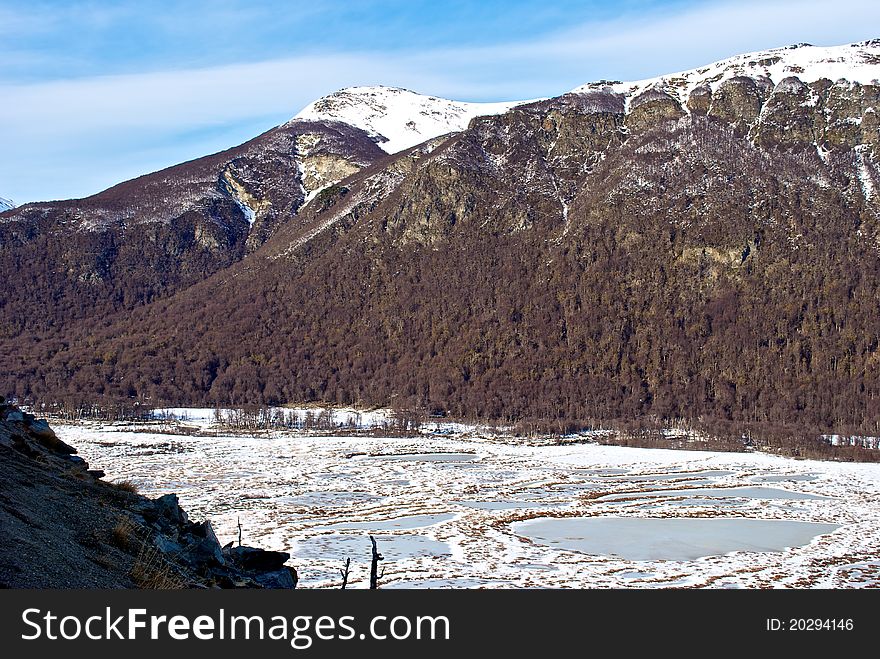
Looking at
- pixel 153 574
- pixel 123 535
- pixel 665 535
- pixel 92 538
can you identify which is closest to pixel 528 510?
pixel 665 535

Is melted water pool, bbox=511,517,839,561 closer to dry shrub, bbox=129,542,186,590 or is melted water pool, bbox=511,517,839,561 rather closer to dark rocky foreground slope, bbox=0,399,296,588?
dark rocky foreground slope, bbox=0,399,296,588

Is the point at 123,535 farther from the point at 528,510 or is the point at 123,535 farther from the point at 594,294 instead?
the point at 594,294

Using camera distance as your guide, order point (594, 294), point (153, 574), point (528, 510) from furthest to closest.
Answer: point (594, 294) → point (528, 510) → point (153, 574)

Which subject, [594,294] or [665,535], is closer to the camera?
[665,535]

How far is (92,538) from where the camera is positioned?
1321cm

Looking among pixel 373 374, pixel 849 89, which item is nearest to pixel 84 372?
pixel 373 374

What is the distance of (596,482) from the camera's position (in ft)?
216

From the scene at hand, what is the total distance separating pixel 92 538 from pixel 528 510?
4075cm

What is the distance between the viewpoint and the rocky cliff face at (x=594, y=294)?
Result: 135500 mm

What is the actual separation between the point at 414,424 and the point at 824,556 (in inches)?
3324

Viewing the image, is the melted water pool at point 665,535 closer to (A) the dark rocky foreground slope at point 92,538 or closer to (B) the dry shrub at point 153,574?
(A) the dark rocky foreground slope at point 92,538

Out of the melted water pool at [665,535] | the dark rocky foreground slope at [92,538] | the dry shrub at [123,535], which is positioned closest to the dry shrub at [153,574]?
the dark rocky foreground slope at [92,538]

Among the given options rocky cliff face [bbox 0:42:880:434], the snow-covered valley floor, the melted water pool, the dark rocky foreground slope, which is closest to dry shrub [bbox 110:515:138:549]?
the dark rocky foreground slope

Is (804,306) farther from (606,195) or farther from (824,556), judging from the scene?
(824,556)
